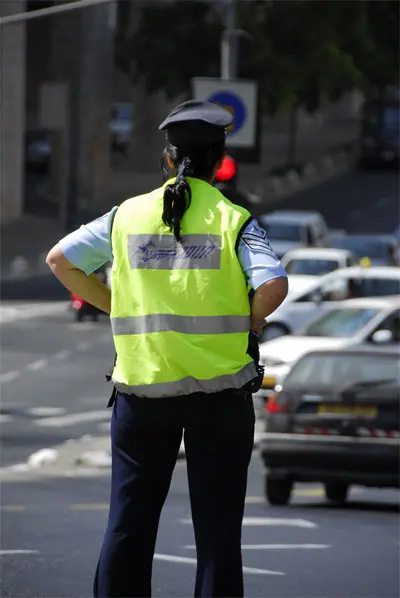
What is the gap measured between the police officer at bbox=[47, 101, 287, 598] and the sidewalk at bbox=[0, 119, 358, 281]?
23.2 m

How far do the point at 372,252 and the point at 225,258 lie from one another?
3474 cm

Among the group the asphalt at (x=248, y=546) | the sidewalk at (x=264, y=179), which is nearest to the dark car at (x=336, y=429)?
the asphalt at (x=248, y=546)

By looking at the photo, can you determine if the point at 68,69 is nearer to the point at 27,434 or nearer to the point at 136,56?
the point at 136,56

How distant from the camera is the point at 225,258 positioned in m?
4.86

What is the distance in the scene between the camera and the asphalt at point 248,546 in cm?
798

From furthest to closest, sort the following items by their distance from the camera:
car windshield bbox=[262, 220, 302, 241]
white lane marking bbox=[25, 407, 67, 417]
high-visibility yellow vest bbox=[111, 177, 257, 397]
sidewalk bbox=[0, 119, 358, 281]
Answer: car windshield bbox=[262, 220, 302, 241]
sidewalk bbox=[0, 119, 358, 281]
white lane marking bbox=[25, 407, 67, 417]
high-visibility yellow vest bbox=[111, 177, 257, 397]

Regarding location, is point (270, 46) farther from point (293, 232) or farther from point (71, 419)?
point (71, 419)

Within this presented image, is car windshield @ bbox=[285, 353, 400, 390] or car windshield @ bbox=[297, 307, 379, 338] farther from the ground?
car windshield @ bbox=[297, 307, 379, 338]

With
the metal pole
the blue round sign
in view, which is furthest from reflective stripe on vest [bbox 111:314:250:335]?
the metal pole

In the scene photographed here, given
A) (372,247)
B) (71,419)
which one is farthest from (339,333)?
(372,247)

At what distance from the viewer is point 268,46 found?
2153 inches

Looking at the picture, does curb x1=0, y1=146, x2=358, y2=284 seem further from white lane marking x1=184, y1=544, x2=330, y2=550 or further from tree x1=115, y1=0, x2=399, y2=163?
white lane marking x1=184, y1=544, x2=330, y2=550

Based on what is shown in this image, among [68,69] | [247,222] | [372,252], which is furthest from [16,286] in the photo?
[247,222]

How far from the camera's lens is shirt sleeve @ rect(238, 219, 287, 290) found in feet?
15.8
